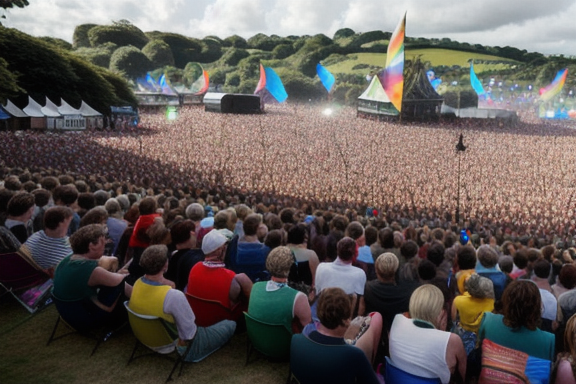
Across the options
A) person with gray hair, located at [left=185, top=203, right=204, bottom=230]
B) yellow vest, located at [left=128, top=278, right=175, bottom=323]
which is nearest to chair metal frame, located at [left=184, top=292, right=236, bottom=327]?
yellow vest, located at [left=128, top=278, right=175, bottom=323]

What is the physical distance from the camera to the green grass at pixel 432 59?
99.5 m

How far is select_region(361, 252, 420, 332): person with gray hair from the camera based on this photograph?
454cm

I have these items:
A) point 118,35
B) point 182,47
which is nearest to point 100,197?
point 118,35

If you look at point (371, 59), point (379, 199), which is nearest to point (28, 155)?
point (379, 199)

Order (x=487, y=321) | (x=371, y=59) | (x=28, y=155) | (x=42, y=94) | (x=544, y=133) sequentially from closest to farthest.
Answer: (x=487, y=321) → (x=28, y=155) → (x=42, y=94) → (x=544, y=133) → (x=371, y=59)

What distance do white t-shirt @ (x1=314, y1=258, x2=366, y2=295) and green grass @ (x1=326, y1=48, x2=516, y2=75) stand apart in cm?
9094

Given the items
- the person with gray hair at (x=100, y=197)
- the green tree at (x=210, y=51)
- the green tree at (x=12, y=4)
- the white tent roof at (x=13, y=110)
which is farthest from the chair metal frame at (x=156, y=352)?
the green tree at (x=210, y=51)

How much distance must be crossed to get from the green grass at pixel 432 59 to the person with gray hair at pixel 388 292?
91202 mm

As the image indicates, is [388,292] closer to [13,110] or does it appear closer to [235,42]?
[13,110]

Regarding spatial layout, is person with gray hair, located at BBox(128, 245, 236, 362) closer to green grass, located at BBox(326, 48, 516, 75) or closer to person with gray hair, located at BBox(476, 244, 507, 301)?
person with gray hair, located at BBox(476, 244, 507, 301)

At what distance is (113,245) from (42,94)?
111ft

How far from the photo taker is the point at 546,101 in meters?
71.0

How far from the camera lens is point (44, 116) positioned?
31578 millimetres

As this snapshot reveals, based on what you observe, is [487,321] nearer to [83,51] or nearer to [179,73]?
[179,73]
